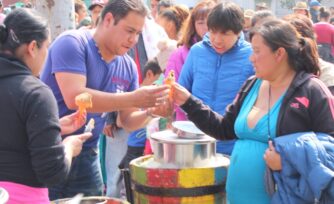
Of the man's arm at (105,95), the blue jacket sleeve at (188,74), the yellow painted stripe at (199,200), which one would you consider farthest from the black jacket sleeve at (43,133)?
the blue jacket sleeve at (188,74)

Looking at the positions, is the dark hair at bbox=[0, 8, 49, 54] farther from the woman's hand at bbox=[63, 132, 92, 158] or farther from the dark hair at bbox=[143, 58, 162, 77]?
the dark hair at bbox=[143, 58, 162, 77]

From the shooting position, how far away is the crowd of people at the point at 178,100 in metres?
2.27

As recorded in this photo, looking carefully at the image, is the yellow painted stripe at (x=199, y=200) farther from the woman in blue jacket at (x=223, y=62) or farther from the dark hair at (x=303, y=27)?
the dark hair at (x=303, y=27)

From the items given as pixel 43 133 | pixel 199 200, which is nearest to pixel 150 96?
pixel 199 200

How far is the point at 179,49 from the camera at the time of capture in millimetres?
4648

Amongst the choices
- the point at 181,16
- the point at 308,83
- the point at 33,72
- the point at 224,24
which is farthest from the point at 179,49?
the point at 33,72

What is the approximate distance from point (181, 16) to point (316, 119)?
11.8 feet

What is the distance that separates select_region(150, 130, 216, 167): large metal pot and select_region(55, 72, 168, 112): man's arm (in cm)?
25

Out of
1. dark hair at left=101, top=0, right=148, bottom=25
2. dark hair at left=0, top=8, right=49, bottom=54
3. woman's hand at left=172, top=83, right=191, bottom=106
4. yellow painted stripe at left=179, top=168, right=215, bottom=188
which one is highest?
dark hair at left=101, top=0, right=148, bottom=25

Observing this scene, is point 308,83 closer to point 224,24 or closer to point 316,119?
point 316,119

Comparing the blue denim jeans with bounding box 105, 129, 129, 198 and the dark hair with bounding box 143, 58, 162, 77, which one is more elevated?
the dark hair with bounding box 143, 58, 162, 77

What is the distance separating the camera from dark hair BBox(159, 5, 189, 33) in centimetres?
605

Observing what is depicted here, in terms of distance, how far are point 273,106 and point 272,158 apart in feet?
1.05

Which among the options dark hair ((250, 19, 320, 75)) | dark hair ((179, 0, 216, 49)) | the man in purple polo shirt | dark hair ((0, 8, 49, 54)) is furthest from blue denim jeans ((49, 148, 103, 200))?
dark hair ((179, 0, 216, 49))
